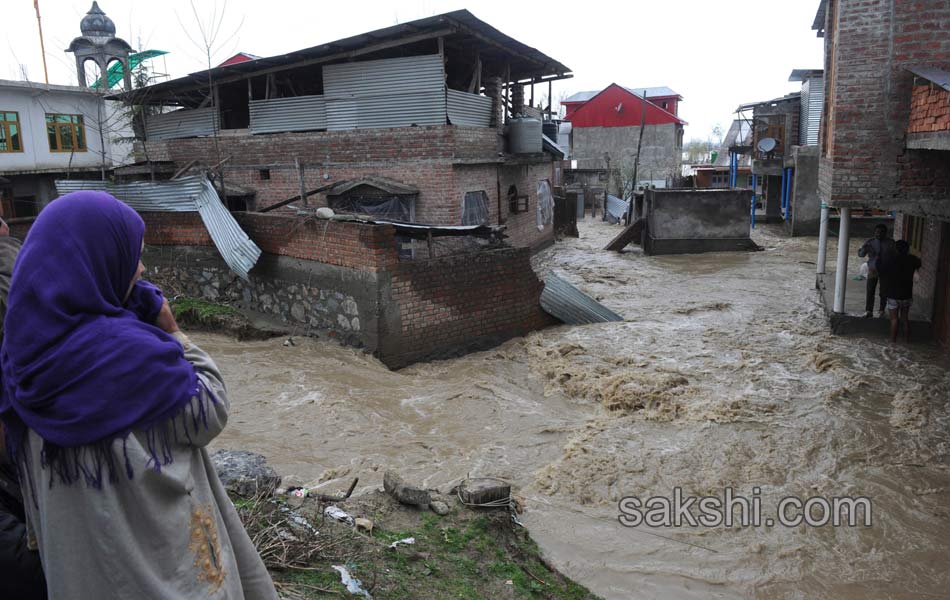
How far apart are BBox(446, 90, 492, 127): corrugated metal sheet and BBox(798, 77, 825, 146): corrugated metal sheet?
14.8 meters

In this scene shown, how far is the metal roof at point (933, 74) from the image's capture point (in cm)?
671

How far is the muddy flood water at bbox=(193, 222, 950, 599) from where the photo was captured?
4859 millimetres

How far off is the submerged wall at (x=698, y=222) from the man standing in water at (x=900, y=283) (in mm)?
9231

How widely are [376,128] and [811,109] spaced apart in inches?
731

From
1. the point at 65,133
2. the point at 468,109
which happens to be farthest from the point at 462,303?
the point at 65,133

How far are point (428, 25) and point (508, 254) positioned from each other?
4781 millimetres

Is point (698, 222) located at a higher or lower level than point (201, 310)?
higher

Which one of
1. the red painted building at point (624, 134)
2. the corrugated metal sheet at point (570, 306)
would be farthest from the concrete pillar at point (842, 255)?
the red painted building at point (624, 134)

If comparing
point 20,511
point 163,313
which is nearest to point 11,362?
point 163,313

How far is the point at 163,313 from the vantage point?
1.82 m

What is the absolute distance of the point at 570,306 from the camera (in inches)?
439

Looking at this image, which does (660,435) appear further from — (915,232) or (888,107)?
(915,232)

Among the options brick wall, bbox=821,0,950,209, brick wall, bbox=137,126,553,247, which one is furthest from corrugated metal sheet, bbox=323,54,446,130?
brick wall, bbox=821,0,950,209

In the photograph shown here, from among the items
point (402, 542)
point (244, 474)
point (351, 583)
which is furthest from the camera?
point (244, 474)
